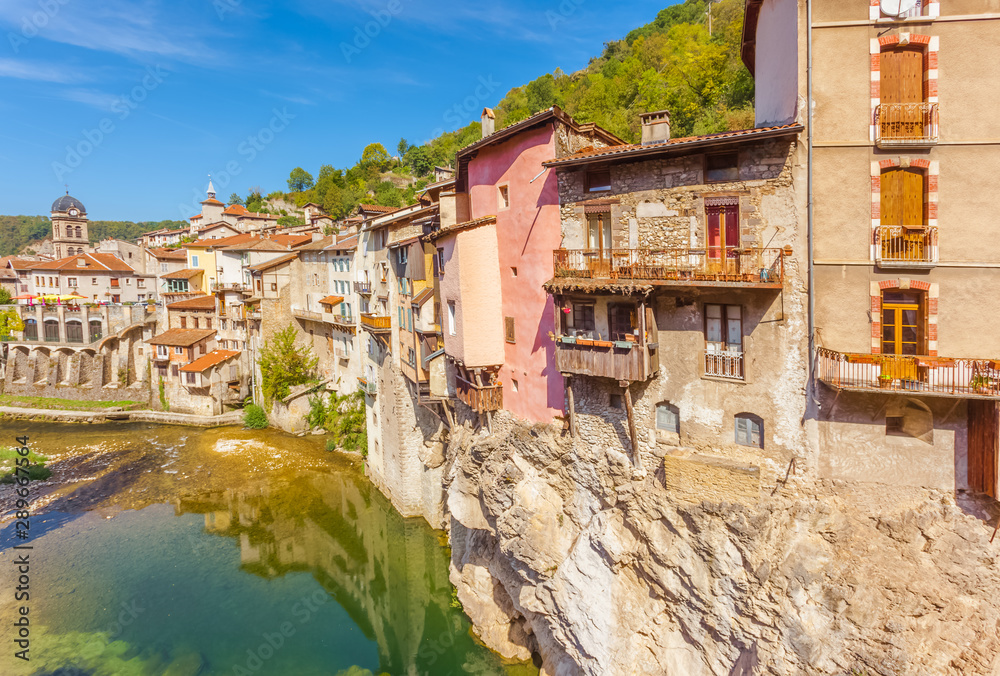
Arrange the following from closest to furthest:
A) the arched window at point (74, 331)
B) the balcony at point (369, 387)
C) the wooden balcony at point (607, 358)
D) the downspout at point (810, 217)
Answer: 1. the downspout at point (810, 217)
2. the wooden balcony at point (607, 358)
3. the balcony at point (369, 387)
4. the arched window at point (74, 331)

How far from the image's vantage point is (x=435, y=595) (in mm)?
26531

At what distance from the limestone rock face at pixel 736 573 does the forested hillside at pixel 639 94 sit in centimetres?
2620

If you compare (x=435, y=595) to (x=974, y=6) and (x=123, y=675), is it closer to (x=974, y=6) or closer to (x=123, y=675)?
(x=123, y=675)

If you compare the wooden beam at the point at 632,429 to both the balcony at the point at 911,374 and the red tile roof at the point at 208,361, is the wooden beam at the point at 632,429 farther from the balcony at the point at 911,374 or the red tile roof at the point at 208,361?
the red tile roof at the point at 208,361

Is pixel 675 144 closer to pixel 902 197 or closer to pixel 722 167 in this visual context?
pixel 722 167

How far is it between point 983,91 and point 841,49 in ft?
11.1

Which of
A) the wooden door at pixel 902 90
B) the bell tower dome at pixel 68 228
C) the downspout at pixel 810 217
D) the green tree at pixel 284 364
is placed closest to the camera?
the wooden door at pixel 902 90

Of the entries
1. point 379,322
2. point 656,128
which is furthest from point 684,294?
point 379,322

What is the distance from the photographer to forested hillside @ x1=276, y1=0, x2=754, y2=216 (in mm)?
40750

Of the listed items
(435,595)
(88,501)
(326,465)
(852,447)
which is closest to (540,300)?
(852,447)

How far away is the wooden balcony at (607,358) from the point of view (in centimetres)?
1523

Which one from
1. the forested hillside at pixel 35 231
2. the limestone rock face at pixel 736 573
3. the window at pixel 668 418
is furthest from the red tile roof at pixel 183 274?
the forested hillside at pixel 35 231

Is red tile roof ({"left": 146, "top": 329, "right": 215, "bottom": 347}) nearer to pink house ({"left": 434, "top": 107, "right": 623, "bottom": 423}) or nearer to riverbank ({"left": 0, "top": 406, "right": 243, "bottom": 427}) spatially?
riverbank ({"left": 0, "top": 406, "right": 243, "bottom": 427})

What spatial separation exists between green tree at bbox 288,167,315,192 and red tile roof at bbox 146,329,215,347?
77197 millimetres
